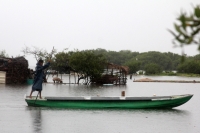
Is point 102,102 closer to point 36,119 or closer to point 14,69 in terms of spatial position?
point 36,119

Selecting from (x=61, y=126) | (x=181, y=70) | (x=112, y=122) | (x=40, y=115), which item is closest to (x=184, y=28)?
(x=61, y=126)

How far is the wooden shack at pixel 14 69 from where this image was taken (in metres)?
39.9

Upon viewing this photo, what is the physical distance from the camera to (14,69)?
4025 centimetres

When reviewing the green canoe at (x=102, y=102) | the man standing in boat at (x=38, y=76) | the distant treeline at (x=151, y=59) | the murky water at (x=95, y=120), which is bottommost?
the murky water at (x=95, y=120)

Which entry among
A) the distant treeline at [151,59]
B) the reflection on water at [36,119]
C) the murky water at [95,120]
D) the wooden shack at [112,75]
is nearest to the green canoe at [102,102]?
the murky water at [95,120]

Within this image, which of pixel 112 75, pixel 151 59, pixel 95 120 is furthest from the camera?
pixel 151 59

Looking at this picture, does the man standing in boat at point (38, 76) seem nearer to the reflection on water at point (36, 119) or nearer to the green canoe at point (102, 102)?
the green canoe at point (102, 102)

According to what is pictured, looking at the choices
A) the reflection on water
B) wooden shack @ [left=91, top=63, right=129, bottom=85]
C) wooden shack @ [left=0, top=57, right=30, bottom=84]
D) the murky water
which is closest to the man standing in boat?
→ the murky water

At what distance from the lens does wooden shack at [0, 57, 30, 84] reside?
39.9m

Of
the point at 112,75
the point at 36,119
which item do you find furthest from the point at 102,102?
the point at 112,75

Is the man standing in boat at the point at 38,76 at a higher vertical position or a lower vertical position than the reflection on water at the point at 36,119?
higher

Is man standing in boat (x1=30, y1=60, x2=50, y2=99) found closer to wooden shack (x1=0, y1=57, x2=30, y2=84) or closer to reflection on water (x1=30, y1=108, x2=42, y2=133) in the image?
reflection on water (x1=30, y1=108, x2=42, y2=133)

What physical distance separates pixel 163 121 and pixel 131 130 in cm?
246

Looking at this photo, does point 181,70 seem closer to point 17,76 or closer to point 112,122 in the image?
point 17,76
